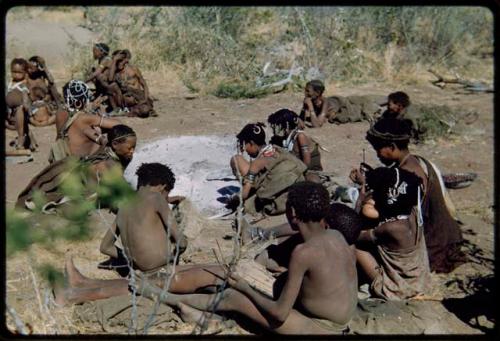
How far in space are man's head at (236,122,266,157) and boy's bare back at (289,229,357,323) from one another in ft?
7.92

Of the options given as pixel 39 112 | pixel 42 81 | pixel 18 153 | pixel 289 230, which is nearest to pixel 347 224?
pixel 289 230

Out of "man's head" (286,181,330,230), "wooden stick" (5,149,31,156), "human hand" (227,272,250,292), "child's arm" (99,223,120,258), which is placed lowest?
"wooden stick" (5,149,31,156)

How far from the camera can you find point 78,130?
22.3 ft

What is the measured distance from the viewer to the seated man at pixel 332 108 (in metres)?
9.19

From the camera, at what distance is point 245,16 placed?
44.3 feet

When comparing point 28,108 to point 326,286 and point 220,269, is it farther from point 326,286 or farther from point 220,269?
point 326,286

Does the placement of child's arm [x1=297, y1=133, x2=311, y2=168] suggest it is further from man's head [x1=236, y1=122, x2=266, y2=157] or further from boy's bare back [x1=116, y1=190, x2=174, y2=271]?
boy's bare back [x1=116, y1=190, x2=174, y2=271]

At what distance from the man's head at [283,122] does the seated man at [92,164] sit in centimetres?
137

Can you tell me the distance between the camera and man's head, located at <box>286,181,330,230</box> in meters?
4.14

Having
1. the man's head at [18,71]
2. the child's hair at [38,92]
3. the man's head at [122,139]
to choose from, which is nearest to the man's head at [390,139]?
the man's head at [122,139]

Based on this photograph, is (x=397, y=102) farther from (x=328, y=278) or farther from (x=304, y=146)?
(x=328, y=278)

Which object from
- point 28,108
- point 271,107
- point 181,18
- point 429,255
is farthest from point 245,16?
point 429,255

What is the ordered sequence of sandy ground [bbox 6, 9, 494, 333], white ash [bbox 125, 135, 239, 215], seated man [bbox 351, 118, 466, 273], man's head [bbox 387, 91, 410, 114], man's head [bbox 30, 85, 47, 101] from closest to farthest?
sandy ground [bbox 6, 9, 494, 333]
seated man [bbox 351, 118, 466, 273]
white ash [bbox 125, 135, 239, 215]
man's head [bbox 387, 91, 410, 114]
man's head [bbox 30, 85, 47, 101]

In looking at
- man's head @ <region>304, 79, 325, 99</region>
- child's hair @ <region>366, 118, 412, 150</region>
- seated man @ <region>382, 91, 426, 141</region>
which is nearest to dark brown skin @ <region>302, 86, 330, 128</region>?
man's head @ <region>304, 79, 325, 99</region>
